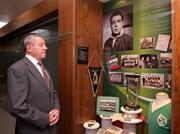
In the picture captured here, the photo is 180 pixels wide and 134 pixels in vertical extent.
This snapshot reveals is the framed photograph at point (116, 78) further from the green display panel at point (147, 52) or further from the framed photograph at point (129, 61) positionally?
the framed photograph at point (129, 61)

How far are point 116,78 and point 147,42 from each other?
61cm

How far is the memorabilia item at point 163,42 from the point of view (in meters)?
1.99

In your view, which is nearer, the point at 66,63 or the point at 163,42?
the point at 163,42

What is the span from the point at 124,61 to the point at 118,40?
0.90 feet

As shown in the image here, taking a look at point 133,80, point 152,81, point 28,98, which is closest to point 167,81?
point 152,81

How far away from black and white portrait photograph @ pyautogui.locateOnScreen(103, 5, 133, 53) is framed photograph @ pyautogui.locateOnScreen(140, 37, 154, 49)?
0.15 meters

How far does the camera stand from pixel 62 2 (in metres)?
2.67

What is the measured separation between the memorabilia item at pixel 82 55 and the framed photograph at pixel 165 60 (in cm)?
91

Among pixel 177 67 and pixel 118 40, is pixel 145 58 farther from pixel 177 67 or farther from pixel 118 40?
pixel 177 67

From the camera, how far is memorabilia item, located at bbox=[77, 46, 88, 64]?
250 cm

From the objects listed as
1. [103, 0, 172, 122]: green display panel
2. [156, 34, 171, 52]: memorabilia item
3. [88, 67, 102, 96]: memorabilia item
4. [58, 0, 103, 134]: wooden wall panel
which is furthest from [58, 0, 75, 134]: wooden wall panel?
[156, 34, 171, 52]: memorabilia item

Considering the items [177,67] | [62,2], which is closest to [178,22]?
[177,67]

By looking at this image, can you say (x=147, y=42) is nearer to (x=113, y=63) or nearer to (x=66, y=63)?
(x=113, y=63)

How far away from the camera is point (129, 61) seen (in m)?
2.38
